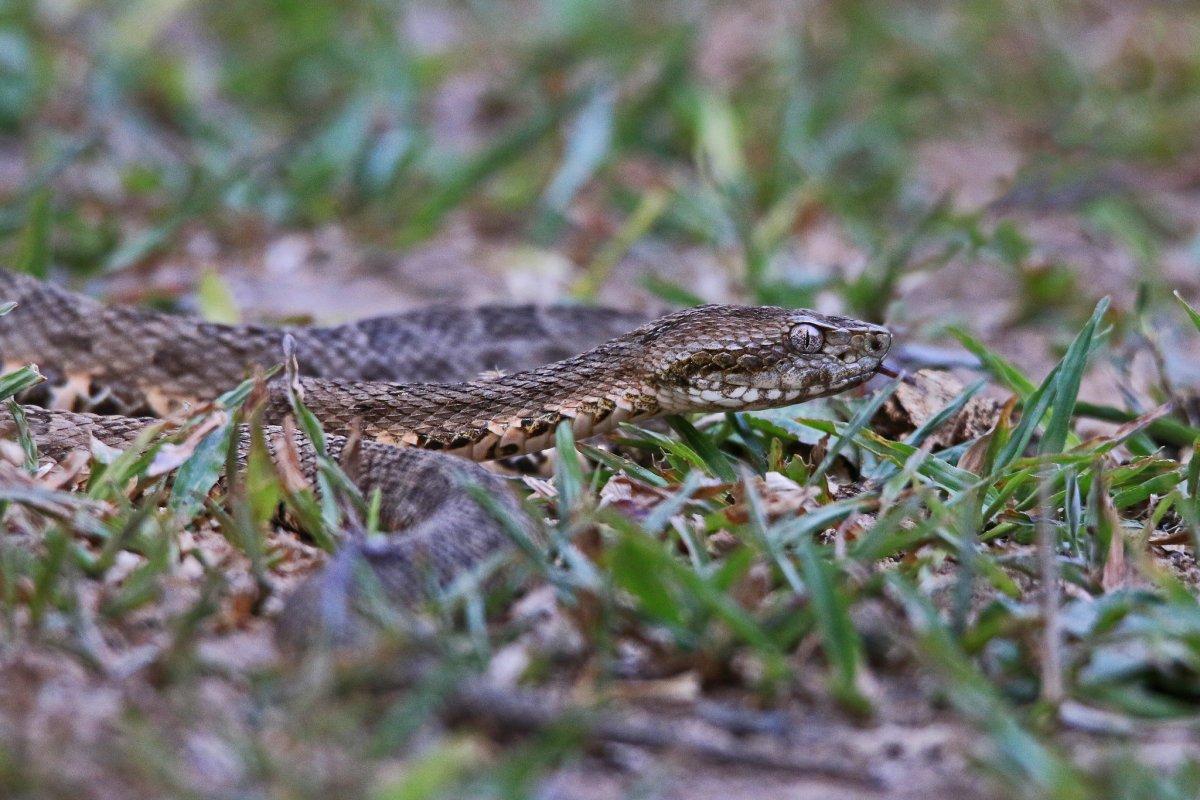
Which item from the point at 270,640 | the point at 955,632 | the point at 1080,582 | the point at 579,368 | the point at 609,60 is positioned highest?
the point at 609,60

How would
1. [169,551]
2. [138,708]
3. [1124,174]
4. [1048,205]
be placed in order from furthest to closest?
[1124,174] → [1048,205] → [169,551] → [138,708]

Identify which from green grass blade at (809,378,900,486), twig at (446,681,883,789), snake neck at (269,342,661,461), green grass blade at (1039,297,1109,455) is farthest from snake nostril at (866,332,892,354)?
twig at (446,681,883,789)

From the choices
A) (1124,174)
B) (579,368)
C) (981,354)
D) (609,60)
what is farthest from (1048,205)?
(579,368)

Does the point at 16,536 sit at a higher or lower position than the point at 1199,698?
lower

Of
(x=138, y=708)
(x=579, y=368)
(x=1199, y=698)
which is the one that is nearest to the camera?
(x=138, y=708)

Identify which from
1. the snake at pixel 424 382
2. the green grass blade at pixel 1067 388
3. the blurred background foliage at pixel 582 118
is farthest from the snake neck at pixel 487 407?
the blurred background foliage at pixel 582 118

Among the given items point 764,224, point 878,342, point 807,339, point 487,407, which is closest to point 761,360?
point 807,339

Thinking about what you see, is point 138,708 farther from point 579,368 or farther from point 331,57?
point 331,57

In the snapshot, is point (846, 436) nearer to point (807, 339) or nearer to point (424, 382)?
point (807, 339)
